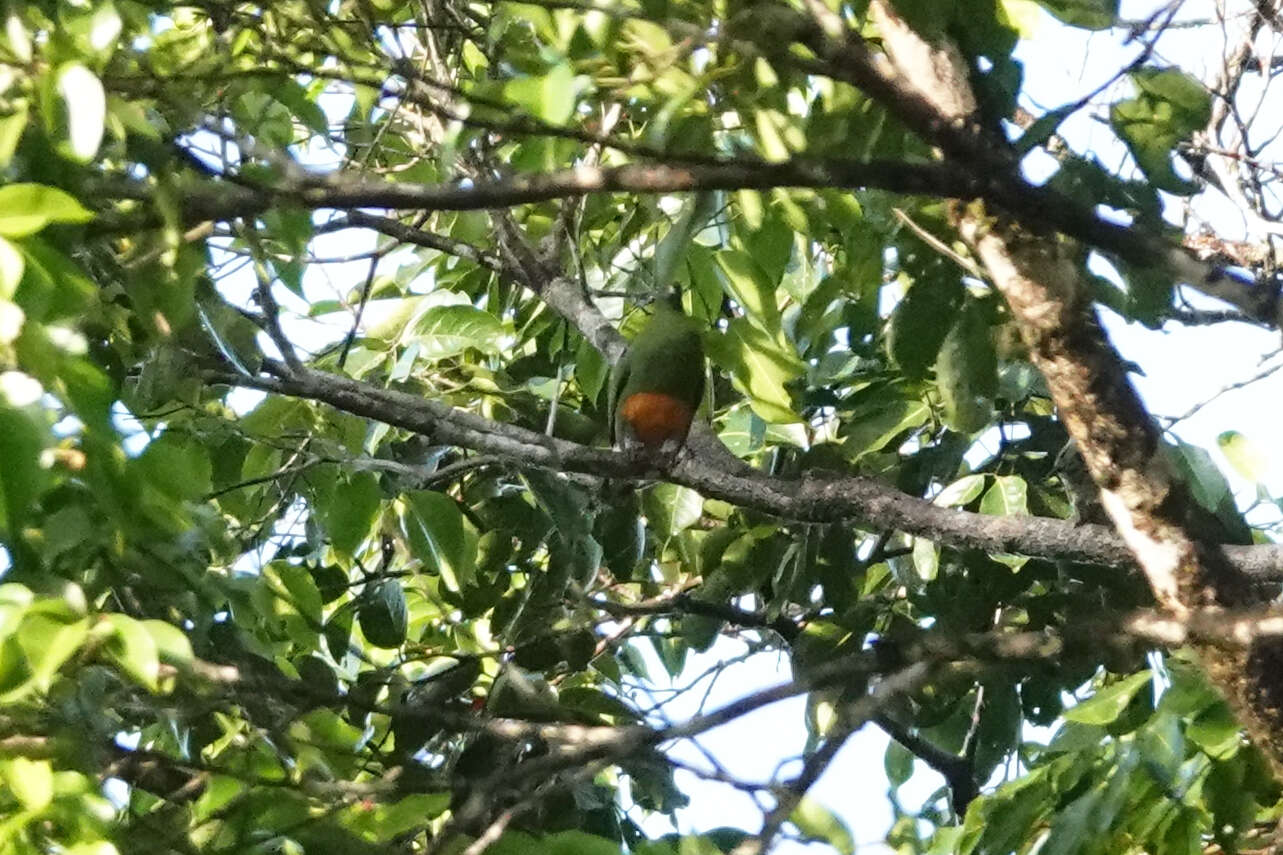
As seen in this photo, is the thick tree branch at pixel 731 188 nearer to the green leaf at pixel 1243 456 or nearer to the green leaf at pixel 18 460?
the green leaf at pixel 18 460

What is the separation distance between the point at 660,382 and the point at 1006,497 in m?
0.61

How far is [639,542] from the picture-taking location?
251cm

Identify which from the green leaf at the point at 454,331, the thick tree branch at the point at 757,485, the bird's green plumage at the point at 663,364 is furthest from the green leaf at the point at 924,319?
the green leaf at the point at 454,331

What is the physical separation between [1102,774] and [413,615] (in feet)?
5.14

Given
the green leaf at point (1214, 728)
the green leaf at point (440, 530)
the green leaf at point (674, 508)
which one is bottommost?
the green leaf at point (1214, 728)

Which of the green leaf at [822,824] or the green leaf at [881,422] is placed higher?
the green leaf at [881,422]

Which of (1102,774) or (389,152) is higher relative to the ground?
(389,152)

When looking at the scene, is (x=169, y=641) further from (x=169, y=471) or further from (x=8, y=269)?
(x=8, y=269)

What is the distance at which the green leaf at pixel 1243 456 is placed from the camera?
1.97m

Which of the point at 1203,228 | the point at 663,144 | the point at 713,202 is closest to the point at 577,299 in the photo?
the point at 713,202

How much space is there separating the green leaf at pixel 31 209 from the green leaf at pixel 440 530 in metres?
1.08

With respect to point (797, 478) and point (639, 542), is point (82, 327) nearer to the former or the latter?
point (797, 478)

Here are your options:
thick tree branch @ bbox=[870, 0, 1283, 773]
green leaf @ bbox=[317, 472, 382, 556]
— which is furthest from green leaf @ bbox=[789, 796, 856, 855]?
green leaf @ bbox=[317, 472, 382, 556]

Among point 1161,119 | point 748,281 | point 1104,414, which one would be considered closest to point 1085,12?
point 1161,119
